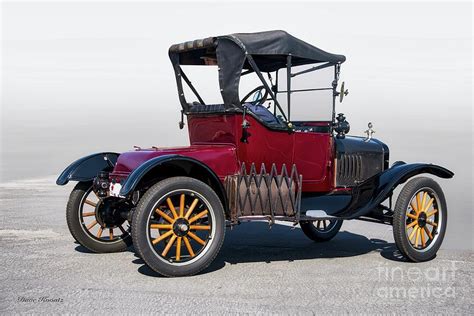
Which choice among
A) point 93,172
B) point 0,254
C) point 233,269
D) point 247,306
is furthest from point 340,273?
point 0,254

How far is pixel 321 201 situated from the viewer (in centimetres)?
798

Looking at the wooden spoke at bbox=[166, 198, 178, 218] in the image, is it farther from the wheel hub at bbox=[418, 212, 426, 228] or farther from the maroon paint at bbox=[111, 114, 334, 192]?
the wheel hub at bbox=[418, 212, 426, 228]

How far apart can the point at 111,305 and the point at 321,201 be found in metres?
3.34

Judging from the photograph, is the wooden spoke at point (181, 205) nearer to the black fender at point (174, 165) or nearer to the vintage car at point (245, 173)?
the vintage car at point (245, 173)

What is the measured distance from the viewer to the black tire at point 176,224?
6250 millimetres

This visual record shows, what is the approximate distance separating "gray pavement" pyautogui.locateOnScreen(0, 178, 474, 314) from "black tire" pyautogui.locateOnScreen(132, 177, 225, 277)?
0.17 meters

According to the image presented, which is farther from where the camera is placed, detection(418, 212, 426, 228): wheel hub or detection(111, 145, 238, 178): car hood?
detection(418, 212, 426, 228): wheel hub

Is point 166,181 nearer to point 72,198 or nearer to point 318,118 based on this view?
point 72,198

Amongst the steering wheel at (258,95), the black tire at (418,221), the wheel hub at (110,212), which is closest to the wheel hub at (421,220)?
the black tire at (418,221)

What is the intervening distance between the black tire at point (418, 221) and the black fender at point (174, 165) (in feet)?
6.64

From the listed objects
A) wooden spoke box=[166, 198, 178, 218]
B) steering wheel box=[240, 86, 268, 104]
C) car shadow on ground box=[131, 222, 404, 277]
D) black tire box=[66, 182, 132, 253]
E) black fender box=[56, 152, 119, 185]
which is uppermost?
steering wheel box=[240, 86, 268, 104]

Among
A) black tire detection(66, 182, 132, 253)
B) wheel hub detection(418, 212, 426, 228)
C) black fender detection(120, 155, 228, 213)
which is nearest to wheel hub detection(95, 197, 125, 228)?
black tire detection(66, 182, 132, 253)

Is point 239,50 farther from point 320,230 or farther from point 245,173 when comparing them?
point 320,230

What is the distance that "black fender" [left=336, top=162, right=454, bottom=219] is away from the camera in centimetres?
761
